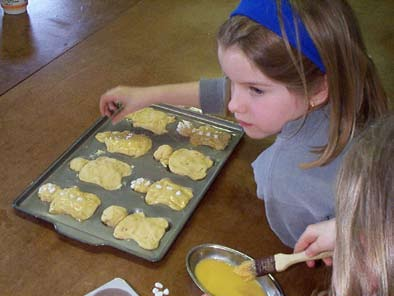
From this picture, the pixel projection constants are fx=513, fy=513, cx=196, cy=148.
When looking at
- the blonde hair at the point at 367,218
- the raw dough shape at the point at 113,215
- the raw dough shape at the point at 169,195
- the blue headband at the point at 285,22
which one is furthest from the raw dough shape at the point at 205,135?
the blonde hair at the point at 367,218

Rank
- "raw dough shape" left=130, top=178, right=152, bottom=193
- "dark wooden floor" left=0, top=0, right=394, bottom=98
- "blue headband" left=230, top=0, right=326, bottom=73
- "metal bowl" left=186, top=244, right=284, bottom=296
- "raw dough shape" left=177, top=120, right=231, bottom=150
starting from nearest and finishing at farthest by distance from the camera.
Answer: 1. "blue headband" left=230, top=0, right=326, bottom=73
2. "metal bowl" left=186, top=244, right=284, bottom=296
3. "raw dough shape" left=130, top=178, right=152, bottom=193
4. "raw dough shape" left=177, top=120, right=231, bottom=150
5. "dark wooden floor" left=0, top=0, right=394, bottom=98

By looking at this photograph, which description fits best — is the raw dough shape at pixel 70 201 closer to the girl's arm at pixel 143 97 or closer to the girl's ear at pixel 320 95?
the girl's arm at pixel 143 97

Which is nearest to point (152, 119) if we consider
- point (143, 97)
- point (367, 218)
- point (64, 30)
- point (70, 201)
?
point (143, 97)

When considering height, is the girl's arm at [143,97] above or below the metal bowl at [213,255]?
above

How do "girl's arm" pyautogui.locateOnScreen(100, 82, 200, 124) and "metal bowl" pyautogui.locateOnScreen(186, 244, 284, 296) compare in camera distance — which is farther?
"girl's arm" pyautogui.locateOnScreen(100, 82, 200, 124)

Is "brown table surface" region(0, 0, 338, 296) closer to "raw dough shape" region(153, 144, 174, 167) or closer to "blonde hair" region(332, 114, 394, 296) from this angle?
"raw dough shape" region(153, 144, 174, 167)

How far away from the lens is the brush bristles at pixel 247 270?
85cm

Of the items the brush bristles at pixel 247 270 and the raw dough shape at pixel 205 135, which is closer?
the brush bristles at pixel 247 270

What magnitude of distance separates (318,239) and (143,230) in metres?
0.31

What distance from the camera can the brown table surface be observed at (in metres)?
0.87

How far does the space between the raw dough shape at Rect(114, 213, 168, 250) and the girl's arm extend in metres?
0.30

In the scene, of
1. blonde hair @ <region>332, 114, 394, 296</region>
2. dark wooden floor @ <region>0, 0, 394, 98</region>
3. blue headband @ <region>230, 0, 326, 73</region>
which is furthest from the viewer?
dark wooden floor @ <region>0, 0, 394, 98</region>

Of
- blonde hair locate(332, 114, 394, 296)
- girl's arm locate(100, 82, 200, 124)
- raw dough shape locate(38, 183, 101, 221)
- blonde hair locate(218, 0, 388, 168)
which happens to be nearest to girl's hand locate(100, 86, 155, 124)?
girl's arm locate(100, 82, 200, 124)

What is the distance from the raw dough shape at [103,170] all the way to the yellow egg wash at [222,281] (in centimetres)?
25
